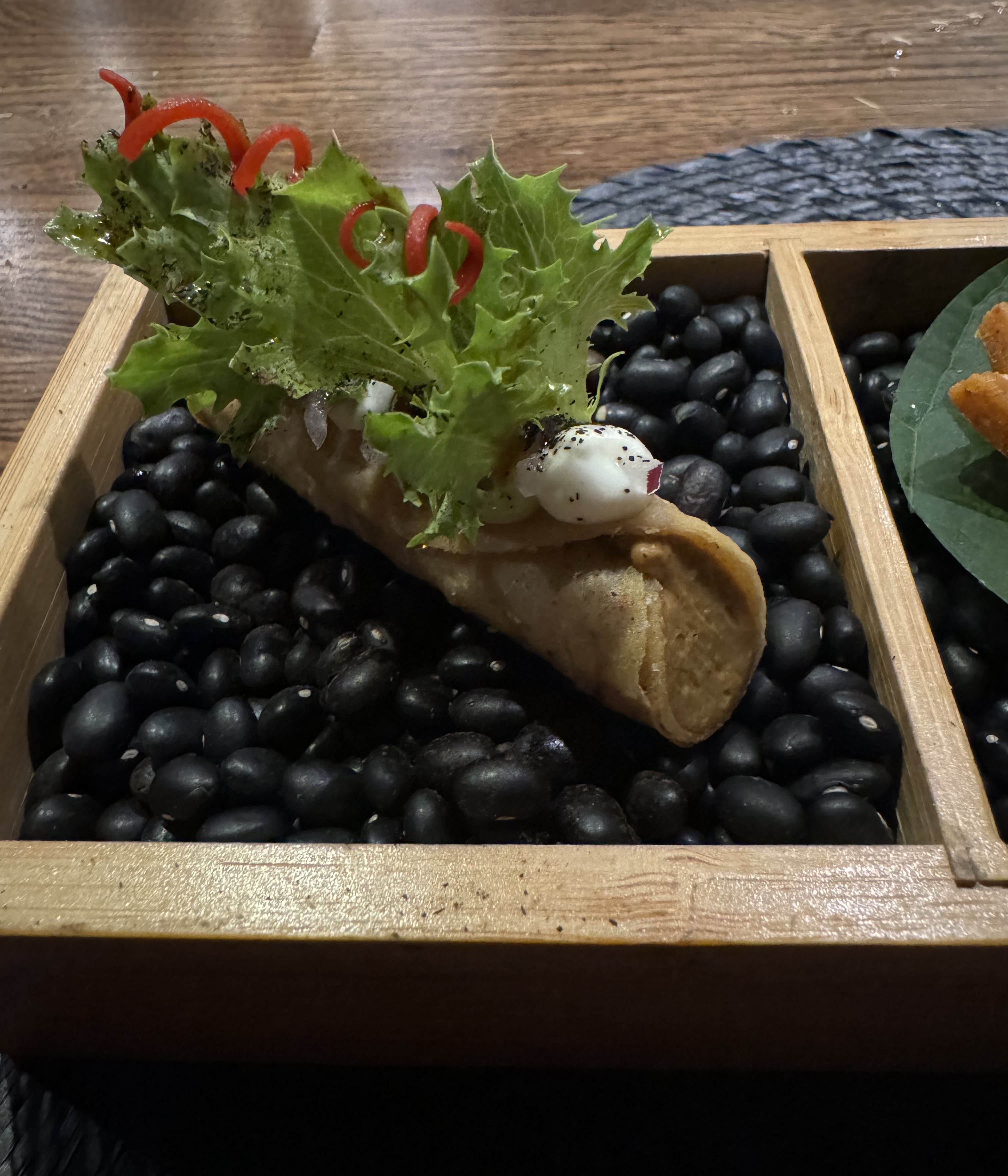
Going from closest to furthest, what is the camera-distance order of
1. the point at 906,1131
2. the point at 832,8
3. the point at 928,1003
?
the point at 928,1003 → the point at 906,1131 → the point at 832,8

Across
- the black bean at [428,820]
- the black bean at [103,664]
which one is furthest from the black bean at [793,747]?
the black bean at [103,664]

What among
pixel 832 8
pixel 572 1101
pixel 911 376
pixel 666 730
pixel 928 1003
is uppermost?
pixel 832 8

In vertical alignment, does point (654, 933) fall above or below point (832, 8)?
below

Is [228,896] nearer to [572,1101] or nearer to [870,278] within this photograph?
[572,1101]

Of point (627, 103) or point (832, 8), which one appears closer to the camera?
point (627, 103)

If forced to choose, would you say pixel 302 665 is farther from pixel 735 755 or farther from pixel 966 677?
pixel 966 677

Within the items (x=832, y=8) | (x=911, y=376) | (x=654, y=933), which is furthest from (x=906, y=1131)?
(x=832, y=8)
